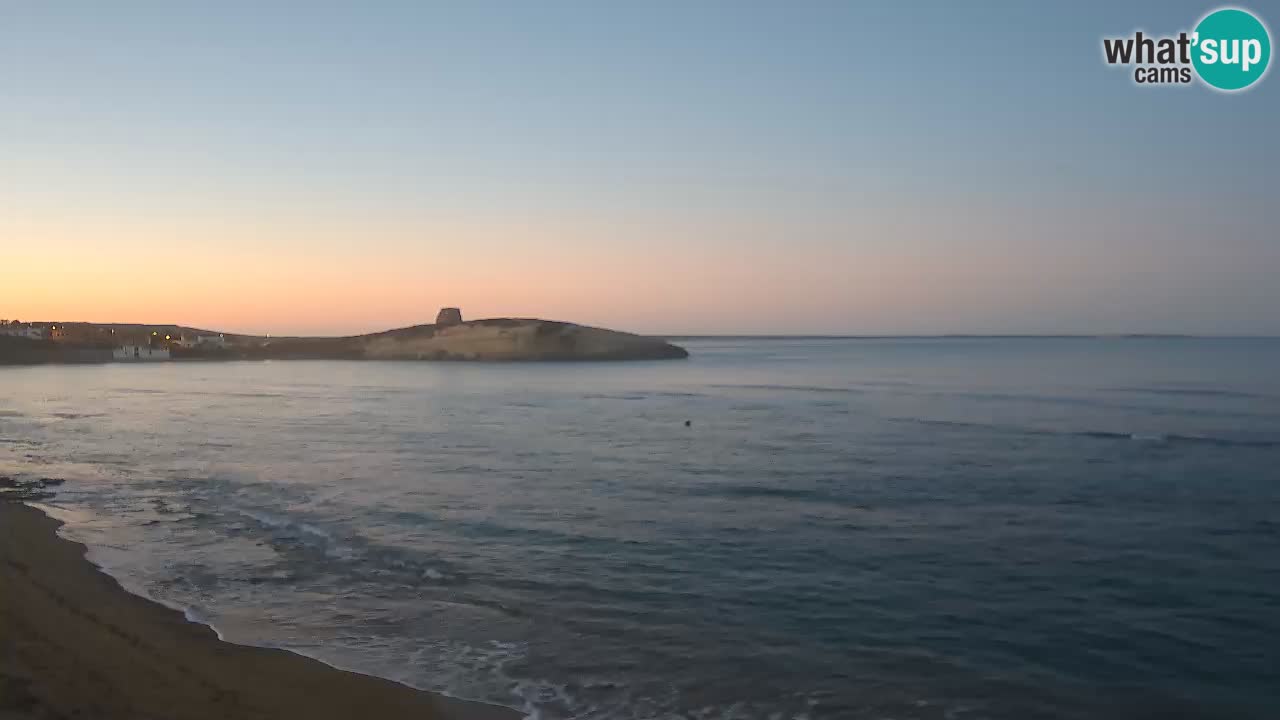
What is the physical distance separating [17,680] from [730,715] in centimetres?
679

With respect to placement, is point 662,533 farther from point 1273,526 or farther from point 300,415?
point 300,415

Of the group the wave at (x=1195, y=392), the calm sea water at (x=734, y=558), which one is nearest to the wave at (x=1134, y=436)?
the calm sea water at (x=734, y=558)

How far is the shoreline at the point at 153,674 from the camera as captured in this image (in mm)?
8047

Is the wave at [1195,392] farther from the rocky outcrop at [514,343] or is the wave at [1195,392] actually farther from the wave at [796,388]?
the rocky outcrop at [514,343]

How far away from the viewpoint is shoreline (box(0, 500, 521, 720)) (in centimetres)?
805

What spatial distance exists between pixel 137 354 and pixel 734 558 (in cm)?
15029

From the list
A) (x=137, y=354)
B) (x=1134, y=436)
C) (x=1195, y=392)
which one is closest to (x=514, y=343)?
(x=137, y=354)

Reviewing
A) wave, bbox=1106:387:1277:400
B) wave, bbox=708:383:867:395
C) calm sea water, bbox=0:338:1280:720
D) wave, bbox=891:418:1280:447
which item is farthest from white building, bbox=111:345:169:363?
wave, bbox=1106:387:1277:400

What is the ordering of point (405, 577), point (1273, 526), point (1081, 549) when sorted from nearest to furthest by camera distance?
point (405, 577) → point (1081, 549) → point (1273, 526)

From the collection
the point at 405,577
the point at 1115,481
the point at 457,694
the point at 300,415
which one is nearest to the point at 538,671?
the point at 457,694

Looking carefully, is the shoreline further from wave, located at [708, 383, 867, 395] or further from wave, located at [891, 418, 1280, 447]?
wave, located at [708, 383, 867, 395]

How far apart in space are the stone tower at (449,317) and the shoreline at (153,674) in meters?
136

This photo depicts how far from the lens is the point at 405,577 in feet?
44.8

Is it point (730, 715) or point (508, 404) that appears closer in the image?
point (730, 715)
